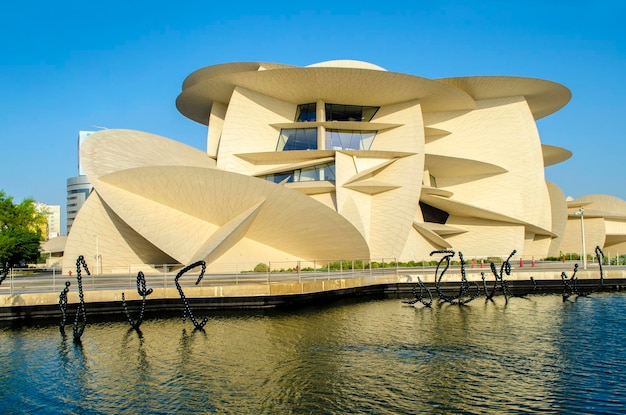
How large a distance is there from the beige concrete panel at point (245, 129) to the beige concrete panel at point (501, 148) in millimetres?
14399

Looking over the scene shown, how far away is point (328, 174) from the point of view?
40.5 m

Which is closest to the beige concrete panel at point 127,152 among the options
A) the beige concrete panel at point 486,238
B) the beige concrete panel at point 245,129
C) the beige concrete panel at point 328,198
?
the beige concrete panel at point 245,129

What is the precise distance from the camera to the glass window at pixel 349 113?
4388 cm

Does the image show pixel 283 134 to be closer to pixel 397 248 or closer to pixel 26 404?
Result: pixel 397 248

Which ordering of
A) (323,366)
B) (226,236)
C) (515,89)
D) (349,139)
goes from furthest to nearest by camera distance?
(515,89)
(349,139)
(226,236)
(323,366)

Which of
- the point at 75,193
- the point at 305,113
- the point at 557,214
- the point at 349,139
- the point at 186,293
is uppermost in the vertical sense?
the point at 75,193

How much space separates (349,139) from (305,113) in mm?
4254

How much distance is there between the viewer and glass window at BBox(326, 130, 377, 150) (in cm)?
4228

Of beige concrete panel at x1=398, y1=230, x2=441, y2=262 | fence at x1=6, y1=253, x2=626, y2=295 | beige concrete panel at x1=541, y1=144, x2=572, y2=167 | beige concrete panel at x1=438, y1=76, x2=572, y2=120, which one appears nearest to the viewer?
fence at x1=6, y1=253, x2=626, y2=295

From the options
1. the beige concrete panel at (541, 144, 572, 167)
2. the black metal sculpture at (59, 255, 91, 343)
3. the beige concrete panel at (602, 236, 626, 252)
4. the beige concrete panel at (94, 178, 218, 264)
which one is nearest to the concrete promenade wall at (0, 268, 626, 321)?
the black metal sculpture at (59, 255, 91, 343)

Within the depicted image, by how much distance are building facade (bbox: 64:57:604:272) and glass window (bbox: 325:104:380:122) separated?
0.38 ft

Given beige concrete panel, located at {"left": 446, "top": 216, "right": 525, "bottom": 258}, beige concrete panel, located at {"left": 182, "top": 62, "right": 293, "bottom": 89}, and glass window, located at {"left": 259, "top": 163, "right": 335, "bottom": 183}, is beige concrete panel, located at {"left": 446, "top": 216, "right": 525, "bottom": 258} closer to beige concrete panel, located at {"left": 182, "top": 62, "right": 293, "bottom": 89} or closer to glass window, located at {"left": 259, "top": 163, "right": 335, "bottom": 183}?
glass window, located at {"left": 259, "top": 163, "right": 335, "bottom": 183}

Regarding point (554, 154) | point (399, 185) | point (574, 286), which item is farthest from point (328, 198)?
point (554, 154)

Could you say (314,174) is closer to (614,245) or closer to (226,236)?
(226,236)
